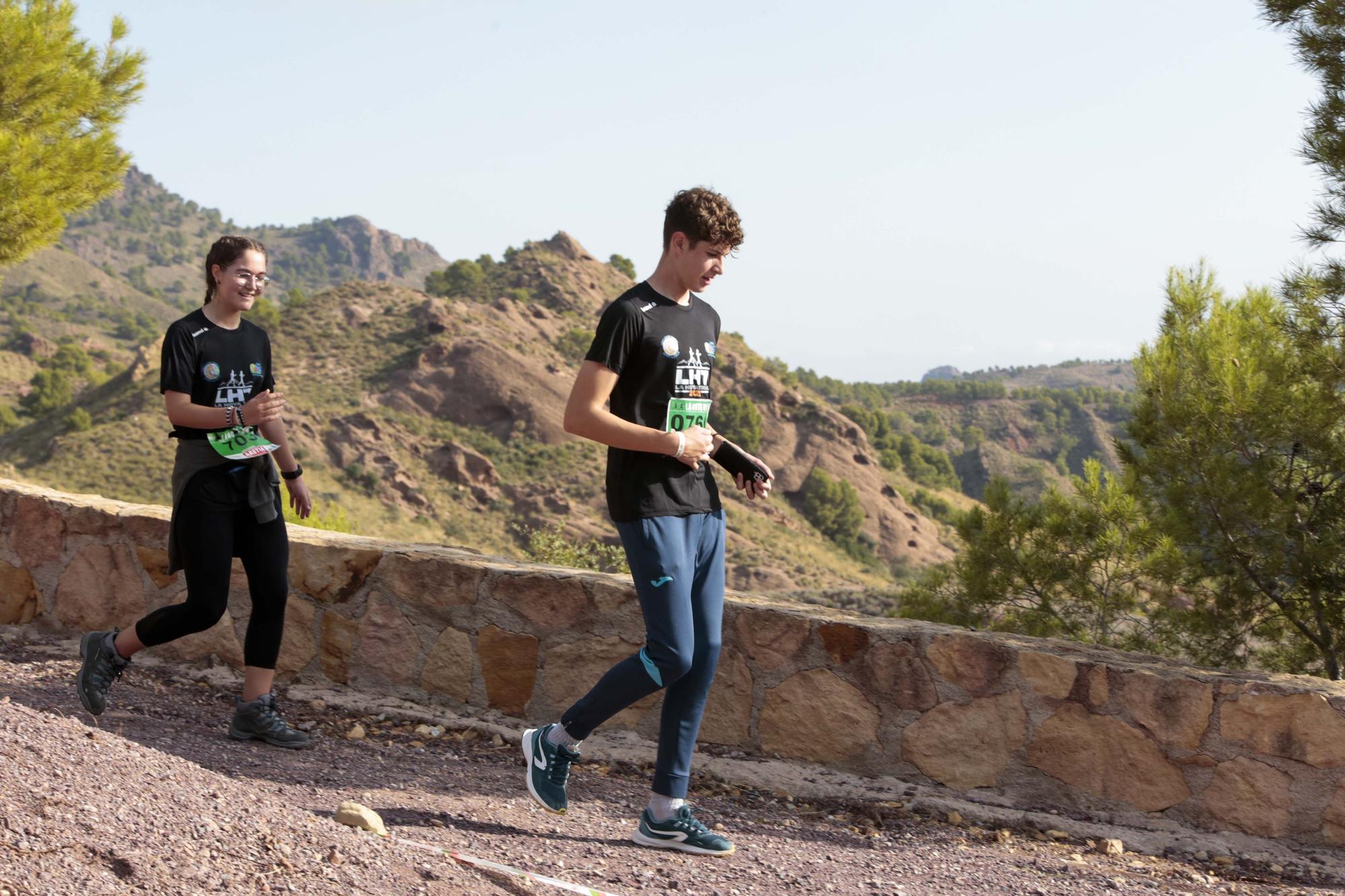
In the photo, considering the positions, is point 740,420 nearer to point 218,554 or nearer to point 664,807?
point 218,554

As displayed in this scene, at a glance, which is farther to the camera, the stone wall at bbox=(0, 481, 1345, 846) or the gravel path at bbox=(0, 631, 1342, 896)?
the stone wall at bbox=(0, 481, 1345, 846)

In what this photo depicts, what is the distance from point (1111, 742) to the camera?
3.31 meters

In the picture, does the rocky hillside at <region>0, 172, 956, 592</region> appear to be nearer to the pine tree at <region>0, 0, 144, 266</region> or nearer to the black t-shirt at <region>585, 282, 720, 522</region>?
the pine tree at <region>0, 0, 144, 266</region>

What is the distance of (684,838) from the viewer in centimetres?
285

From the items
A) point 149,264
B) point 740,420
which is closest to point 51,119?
point 740,420

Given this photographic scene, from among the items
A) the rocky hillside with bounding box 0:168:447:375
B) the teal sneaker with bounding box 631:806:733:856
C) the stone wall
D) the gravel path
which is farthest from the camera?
the rocky hillside with bounding box 0:168:447:375

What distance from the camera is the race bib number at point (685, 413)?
2826 mm

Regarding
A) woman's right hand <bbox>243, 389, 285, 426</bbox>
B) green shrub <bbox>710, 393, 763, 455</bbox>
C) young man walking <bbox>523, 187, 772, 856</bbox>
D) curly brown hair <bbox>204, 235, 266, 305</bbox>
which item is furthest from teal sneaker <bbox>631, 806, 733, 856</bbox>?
green shrub <bbox>710, 393, 763, 455</bbox>

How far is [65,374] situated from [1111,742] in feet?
195

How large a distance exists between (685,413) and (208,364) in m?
1.49

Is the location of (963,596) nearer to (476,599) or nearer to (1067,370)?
(476,599)

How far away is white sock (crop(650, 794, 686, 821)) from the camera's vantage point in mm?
2857

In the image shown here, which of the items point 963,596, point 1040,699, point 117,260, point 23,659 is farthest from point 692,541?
point 117,260

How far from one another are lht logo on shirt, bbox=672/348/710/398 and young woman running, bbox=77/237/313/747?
4.06 feet
